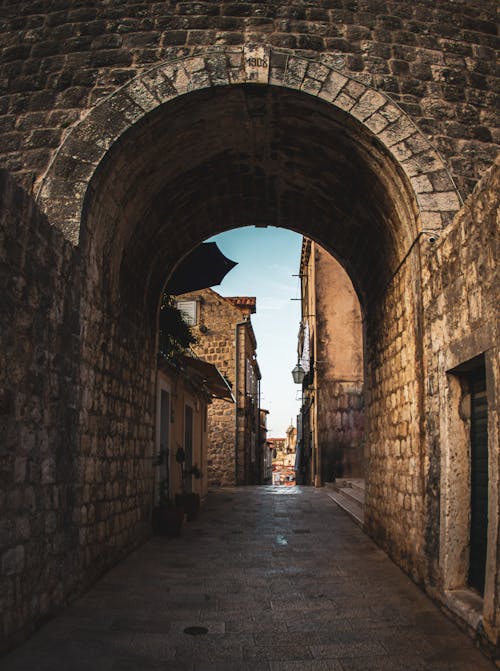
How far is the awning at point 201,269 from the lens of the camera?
10.2 meters

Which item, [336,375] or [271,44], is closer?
[271,44]

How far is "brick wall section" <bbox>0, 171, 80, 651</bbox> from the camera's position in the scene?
3684 millimetres

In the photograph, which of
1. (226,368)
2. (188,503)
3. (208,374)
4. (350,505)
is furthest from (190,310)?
(188,503)

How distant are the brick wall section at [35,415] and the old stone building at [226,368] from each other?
14.4 m

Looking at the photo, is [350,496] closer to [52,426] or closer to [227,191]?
[227,191]

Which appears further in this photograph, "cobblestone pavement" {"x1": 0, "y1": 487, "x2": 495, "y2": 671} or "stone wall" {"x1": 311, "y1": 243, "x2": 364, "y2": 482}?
"stone wall" {"x1": 311, "y1": 243, "x2": 364, "y2": 482}

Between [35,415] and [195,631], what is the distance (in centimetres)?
186

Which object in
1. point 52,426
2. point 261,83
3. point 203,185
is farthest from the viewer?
point 203,185

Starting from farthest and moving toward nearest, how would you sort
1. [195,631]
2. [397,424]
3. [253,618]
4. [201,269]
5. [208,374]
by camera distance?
[208,374]
[201,269]
[397,424]
[253,618]
[195,631]

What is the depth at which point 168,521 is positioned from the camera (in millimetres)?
7953

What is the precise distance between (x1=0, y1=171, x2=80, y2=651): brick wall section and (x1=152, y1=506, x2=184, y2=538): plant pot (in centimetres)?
313

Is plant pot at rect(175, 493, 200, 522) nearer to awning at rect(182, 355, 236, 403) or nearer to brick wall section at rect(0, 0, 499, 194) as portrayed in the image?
awning at rect(182, 355, 236, 403)

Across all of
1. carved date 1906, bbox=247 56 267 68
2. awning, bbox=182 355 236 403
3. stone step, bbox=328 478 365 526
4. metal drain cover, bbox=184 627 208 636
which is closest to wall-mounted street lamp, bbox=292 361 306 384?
stone step, bbox=328 478 365 526

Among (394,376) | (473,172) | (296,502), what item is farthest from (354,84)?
(296,502)
